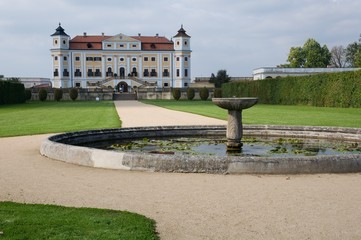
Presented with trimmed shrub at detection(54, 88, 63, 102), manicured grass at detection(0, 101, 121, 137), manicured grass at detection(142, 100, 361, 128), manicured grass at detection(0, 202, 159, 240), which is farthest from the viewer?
trimmed shrub at detection(54, 88, 63, 102)

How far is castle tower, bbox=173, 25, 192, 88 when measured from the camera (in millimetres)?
96250

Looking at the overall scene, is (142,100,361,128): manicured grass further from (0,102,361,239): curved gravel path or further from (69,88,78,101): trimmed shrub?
(69,88,78,101): trimmed shrub

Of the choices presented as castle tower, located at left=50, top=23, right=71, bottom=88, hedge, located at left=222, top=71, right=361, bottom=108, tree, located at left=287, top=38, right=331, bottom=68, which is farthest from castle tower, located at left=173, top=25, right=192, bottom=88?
hedge, located at left=222, top=71, right=361, bottom=108

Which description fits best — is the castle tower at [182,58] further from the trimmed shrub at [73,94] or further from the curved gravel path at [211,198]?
the curved gravel path at [211,198]

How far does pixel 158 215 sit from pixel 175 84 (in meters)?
93.3

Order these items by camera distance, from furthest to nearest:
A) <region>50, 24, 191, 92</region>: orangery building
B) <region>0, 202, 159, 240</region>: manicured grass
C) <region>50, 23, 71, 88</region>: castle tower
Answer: <region>50, 24, 191, 92</region>: orangery building → <region>50, 23, 71, 88</region>: castle tower → <region>0, 202, 159, 240</region>: manicured grass

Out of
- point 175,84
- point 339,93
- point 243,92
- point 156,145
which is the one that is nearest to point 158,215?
→ point 156,145

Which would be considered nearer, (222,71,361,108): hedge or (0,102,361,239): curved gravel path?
(0,102,361,239): curved gravel path

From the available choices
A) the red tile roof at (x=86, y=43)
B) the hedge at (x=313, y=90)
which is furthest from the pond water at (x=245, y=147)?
the red tile roof at (x=86, y=43)

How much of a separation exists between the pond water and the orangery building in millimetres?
80761

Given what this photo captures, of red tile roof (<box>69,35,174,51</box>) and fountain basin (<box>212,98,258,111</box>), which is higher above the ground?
red tile roof (<box>69,35,174,51</box>)

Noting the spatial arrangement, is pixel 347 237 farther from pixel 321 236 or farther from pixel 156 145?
A: pixel 156 145

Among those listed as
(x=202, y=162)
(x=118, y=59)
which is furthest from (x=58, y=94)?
(x=202, y=162)

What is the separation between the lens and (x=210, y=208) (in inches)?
215
